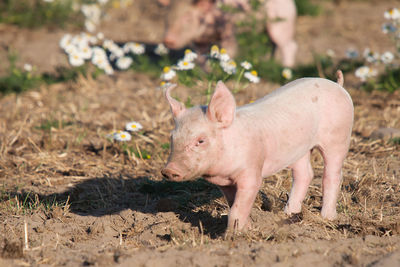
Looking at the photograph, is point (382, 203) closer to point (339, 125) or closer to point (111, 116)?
point (339, 125)

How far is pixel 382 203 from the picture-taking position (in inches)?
168

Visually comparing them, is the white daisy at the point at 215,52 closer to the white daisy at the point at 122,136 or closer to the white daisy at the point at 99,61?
the white daisy at the point at 122,136

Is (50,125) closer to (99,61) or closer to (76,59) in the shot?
(76,59)

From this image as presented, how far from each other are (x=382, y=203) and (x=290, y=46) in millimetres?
4908

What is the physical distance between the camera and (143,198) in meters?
4.67

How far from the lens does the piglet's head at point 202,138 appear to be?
3307mm

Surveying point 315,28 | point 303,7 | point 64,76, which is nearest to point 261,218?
point 64,76

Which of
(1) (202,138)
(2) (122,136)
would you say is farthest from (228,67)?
(1) (202,138)

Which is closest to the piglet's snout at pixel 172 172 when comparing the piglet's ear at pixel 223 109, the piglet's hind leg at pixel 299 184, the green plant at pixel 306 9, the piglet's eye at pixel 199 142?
the piglet's eye at pixel 199 142

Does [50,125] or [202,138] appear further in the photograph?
[50,125]

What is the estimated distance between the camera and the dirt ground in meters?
3.33

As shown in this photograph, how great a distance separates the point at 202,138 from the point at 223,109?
22 centimetres

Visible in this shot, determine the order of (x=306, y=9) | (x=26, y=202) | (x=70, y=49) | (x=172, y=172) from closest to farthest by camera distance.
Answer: (x=172, y=172)
(x=26, y=202)
(x=70, y=49)
(x=306, y=9)

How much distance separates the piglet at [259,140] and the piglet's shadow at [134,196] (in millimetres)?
678
